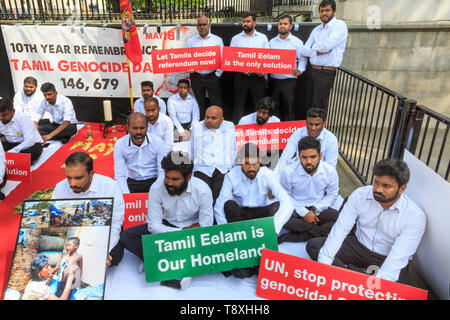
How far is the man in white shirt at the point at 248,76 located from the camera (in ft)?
20.1

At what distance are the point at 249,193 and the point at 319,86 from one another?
10.1ft

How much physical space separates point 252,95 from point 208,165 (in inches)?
88.9

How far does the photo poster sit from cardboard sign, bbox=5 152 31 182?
7.81 feet

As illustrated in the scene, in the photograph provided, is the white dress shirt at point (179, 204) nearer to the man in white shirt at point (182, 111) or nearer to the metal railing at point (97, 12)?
the man in white shirt at point (182, 111)

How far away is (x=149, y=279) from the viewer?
3029 mm

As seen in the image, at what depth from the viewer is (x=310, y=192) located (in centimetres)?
404

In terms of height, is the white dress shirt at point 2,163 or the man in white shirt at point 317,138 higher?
the man in white shirt at point 317,138

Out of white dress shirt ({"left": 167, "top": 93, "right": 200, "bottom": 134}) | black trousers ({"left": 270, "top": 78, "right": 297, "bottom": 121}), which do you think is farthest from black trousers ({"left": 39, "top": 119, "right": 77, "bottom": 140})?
black trousers ({"left": 270, "top": 78, "right": 297, "bottom": 121})

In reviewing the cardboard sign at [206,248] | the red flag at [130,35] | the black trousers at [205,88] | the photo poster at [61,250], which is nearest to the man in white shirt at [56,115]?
the red flag at [130,35]

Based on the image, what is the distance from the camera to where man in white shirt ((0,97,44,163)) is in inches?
206

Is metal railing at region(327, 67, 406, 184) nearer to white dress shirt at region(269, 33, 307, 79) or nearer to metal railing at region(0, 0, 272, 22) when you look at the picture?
white dress shirt at region(269, 33, 307, 79)

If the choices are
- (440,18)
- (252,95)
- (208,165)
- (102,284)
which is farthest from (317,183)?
(440,18)

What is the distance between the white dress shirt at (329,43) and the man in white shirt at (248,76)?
844 millimetres

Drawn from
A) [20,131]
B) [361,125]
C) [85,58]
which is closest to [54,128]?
[20,131]
